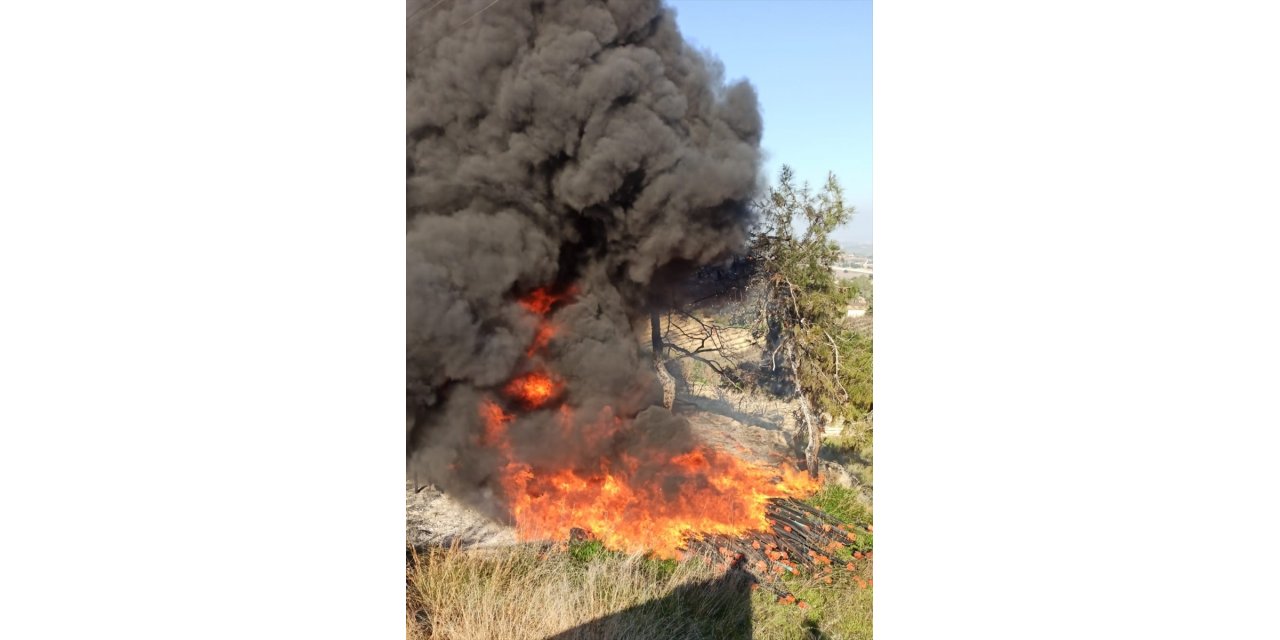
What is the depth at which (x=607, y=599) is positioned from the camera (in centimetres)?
285

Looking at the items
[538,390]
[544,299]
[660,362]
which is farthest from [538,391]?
[660,362]

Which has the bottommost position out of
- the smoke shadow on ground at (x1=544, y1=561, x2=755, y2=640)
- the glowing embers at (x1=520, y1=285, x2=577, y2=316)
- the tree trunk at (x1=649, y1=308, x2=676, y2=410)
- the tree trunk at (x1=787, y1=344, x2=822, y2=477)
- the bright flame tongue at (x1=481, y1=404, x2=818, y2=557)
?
the smoke shadow on ground at (x1=544, y1=561, x2=755, y2=640)

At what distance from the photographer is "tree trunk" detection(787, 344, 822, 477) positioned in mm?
2885

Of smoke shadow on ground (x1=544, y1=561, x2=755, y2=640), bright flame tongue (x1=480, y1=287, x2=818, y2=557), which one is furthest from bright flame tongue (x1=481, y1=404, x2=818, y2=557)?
smoke shadow on ground (x1=544, y1=561, x2=755, y2=640)

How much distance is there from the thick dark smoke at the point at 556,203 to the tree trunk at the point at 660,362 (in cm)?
5

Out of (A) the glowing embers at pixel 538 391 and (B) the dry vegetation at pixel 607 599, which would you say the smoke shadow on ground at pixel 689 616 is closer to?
(B) the dry vegetation at pixel 607 599

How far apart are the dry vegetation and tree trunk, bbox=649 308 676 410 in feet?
2.12

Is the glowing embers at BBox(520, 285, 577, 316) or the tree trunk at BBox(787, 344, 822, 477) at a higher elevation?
the glowing embers at BBox(520, 285, 577, 316)

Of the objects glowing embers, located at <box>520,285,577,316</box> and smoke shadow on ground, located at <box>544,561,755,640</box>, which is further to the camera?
glowing embers, located at <box>520,285,577,316</box>

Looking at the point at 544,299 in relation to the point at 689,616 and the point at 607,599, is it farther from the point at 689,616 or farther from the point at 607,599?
the point at 689,616

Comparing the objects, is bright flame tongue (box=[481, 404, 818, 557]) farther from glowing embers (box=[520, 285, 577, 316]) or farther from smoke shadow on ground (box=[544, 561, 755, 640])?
glowing embers (box=[520, 285, 577, 316])

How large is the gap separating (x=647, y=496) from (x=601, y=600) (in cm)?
42
